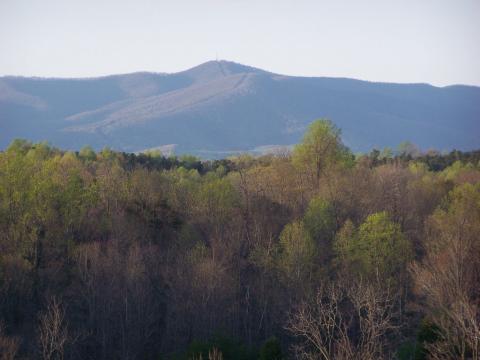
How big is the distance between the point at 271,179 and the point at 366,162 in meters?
23.9

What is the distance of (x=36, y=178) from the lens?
31812 mm

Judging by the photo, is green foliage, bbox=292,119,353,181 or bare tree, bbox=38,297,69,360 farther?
green foliage, bbox=292,119,353,181

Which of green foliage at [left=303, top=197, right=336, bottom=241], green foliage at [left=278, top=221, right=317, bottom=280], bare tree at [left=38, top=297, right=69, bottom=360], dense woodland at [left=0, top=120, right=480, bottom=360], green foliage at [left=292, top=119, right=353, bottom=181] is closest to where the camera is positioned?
bare tree at [left=38, top=297, right=69, bottom=360]

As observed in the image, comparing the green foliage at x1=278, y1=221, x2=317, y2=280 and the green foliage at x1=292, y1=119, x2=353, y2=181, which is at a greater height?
the green foliage at x1=292, y1=119, x2=353, y2=181

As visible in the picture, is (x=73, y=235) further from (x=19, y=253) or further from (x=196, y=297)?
(x=196, y=297)

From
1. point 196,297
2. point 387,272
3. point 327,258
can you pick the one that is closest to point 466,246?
point 387,272

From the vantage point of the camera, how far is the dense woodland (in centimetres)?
2627

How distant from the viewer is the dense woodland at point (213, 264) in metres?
26.3

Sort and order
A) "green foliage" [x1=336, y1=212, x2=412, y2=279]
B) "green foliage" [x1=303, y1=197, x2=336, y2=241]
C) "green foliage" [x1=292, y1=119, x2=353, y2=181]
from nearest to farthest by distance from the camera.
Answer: "green foliage" [x1=336, y1=212, x2=412, y2=279] < "green foliage" [x1=303, y1=197, x2=336, y2=241] < "green foliage" [x1=292, y1=119, x2=353, y2=181]

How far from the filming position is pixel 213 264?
28.5 m

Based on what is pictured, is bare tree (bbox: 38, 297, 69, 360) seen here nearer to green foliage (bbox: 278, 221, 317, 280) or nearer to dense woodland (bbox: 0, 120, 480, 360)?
dense woodland (bbox: 0, 120, 480, 360)

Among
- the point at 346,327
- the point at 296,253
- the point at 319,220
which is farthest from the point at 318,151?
the point at 346,327

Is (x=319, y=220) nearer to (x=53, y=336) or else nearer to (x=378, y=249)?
(x=378, y=249)

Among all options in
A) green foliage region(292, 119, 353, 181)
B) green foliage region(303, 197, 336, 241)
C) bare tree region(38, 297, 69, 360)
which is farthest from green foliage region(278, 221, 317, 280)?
green foliage region(292, 119, 353, 181)
